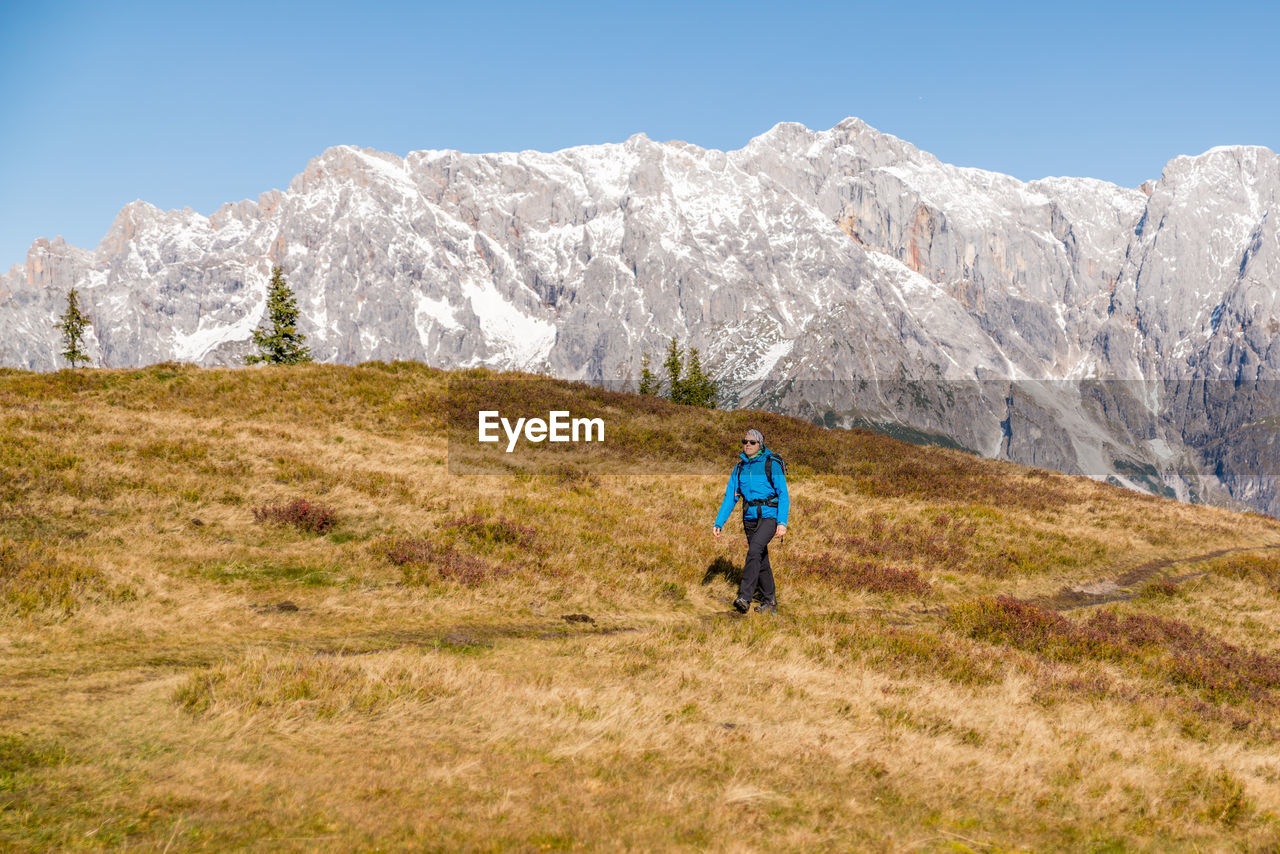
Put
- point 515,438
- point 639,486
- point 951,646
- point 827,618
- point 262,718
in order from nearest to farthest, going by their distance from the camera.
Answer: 1. point 262,718
2. point 951,646
3. point 827,618
4. point 639,486
5. point 515,438

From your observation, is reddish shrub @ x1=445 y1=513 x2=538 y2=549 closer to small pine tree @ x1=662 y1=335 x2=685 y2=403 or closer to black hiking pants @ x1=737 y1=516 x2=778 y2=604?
black hiking pants @ x1=737 y1=516 x2=778 y2=604

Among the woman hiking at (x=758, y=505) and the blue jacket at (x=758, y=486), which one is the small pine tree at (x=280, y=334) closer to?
the blue jacket at (x=758, y=486)

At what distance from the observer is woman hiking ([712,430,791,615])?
14188mm

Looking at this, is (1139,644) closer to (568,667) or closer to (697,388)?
(568,667)

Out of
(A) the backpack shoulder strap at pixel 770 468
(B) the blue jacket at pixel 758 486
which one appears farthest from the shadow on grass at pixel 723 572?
(A) the backpack shoulder strap at pixel 770 468

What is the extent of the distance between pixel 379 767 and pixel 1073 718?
900cm

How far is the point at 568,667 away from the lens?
10.6m

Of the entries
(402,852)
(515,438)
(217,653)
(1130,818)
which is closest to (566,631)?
(217,653)

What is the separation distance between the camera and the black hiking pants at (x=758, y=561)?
14211 millimetres

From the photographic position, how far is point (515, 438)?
3419 centimetres

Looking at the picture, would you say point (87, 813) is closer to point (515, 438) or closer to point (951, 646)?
point (951, 646)
